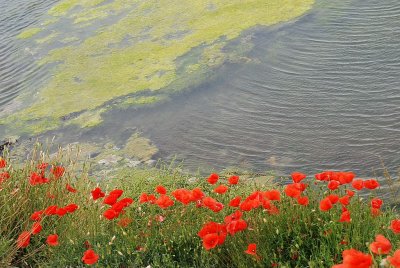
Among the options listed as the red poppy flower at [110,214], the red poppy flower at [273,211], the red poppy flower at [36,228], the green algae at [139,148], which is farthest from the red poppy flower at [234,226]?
the green algae at [139,148]

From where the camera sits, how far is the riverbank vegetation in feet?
9.55

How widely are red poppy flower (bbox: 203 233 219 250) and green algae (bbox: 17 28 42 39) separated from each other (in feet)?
27.8

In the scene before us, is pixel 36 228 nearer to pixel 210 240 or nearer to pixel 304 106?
pixel 210 240

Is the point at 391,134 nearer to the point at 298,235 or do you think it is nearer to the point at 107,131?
the point at 298,235

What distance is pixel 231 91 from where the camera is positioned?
662 centimetres

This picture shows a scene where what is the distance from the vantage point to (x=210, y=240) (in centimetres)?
274

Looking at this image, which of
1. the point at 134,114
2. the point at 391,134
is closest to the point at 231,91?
the point at 134,114

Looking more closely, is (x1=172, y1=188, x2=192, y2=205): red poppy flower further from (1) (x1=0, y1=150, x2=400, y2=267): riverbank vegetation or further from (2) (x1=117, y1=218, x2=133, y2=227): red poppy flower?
(2) (x1=117, y1=218, x2=133, y2=227): red poppy flower

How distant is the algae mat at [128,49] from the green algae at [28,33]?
0.02 meters

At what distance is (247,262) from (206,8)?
280 inches

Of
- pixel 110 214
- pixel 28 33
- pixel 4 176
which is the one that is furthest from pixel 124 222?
pixel 28 33

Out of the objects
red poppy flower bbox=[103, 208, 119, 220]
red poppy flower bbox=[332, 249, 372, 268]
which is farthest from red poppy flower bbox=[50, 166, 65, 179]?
red poppy flower bbox=[332, 249, 372, 268]

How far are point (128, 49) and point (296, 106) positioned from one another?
3.63 metres

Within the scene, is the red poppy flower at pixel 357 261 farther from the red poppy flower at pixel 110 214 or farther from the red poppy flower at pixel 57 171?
the red poppy flower at pixel 57 171
